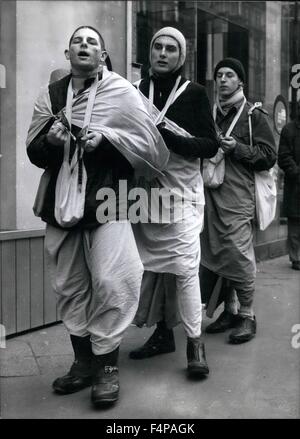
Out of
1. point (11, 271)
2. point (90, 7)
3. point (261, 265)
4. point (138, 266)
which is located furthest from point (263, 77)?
point (138, 266)

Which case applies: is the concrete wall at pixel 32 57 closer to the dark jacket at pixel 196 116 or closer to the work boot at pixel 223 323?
the dark jacket at pixel 196 116

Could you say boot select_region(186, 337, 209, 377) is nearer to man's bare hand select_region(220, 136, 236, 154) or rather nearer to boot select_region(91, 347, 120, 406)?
boot select_region(91, 347, 120, 406)

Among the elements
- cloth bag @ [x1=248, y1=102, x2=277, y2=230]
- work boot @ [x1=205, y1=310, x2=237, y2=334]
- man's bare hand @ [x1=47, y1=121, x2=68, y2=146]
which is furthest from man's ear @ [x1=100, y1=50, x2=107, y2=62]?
work boot @ [x1=205, y1=310, x2=237, y2=334]

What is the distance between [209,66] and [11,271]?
4096mm

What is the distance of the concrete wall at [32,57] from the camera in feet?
16.7

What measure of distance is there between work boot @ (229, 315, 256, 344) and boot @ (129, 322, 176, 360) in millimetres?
503

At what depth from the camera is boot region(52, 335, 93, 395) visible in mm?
3875

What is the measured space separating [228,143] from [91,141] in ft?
5.20

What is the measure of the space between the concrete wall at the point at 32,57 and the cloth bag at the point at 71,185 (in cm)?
148

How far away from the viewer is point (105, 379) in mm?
3768

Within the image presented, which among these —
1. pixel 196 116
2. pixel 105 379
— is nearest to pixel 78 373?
pixel 105 379

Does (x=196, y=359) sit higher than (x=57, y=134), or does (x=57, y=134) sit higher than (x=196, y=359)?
(x=57, y=134)

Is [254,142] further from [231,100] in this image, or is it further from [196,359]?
[196,359]

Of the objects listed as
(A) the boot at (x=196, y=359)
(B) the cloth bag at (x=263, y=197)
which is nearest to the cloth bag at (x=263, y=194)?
(B) the cloth bag at (x=263, y=197)
